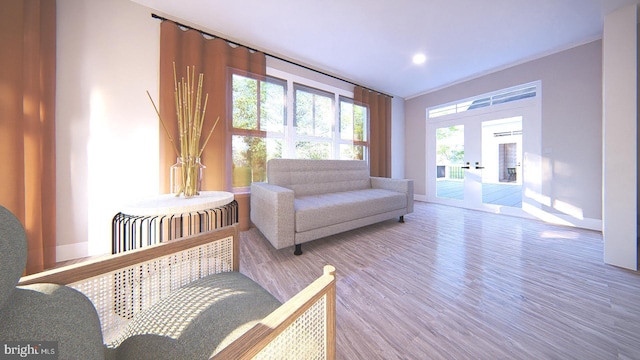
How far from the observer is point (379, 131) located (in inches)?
166

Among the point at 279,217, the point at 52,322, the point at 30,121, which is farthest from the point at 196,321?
the point at 30,121

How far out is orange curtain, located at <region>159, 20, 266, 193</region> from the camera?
2.12m

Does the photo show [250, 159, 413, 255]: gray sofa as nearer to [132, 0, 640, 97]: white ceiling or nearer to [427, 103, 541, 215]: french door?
[132, 0, 640, 97]: white ceiling

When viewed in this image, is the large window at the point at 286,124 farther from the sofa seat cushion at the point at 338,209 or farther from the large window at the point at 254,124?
the sofa seat cushion at the point at 338,209

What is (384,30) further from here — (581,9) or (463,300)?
(463,300)

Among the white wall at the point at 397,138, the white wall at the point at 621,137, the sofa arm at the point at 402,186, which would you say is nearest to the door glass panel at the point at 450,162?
the white wall at the point at 397,138

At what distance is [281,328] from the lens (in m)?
0.44

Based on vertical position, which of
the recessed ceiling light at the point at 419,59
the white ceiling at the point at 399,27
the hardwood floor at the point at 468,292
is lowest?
the hardwood floor at the point at 468,292

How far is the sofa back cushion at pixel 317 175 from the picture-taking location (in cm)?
251

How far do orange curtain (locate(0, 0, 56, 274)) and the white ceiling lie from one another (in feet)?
2.97

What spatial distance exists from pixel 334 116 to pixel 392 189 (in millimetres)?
1640

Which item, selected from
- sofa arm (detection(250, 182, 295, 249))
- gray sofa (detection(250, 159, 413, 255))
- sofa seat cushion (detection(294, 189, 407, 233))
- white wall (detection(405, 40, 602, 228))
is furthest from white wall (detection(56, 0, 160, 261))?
white wall (detection(405, 40, 602, 228))

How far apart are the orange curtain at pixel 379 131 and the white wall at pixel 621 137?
2.73 metres

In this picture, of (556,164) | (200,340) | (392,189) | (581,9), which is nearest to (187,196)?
(200,340)
